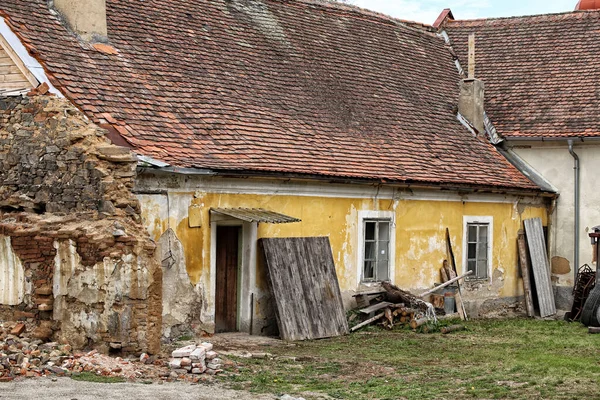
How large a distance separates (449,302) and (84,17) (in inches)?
347

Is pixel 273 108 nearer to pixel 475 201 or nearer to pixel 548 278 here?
pixel 475 201

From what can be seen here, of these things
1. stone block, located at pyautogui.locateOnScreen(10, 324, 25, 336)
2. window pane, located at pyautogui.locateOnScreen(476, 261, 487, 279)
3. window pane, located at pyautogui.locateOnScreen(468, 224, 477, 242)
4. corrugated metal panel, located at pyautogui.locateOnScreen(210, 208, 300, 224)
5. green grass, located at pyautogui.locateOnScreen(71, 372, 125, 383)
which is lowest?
green grass, located at pyautogui.locateOnScreen(71, 372, 125, 383)

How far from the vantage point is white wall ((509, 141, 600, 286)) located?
72.2ft

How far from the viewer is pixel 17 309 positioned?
13.7 metres

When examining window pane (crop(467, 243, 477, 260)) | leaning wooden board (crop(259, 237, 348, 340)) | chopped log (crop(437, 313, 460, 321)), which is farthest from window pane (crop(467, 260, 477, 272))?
leaning wooden board (crop(259, 237, 348, 340))

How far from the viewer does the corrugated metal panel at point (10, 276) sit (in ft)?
44.8

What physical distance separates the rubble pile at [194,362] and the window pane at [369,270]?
6.24 metres

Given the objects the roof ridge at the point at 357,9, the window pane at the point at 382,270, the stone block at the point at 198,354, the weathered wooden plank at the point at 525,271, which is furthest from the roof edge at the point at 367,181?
the roof ridge at the point at 357,9

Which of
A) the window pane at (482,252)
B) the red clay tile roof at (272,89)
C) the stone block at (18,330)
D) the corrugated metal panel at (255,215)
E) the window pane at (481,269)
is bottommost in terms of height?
the stone block at (18,330)

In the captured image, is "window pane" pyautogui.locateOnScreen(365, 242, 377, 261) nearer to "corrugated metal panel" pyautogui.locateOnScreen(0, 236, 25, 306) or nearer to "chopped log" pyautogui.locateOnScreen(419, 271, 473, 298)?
"chopped log" pyautogui.locateOnScreen(419, 271, 473, 298)

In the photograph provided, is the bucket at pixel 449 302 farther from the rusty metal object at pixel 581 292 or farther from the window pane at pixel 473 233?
the rusty metal object at pixel 581 292

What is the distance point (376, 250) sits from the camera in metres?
18.4

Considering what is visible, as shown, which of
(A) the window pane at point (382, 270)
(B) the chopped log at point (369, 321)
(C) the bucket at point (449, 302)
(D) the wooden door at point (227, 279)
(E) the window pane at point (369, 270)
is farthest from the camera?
(C) the bucket at point (449, 302)

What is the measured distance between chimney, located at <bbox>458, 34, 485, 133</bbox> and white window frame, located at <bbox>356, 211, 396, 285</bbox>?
5.24m
